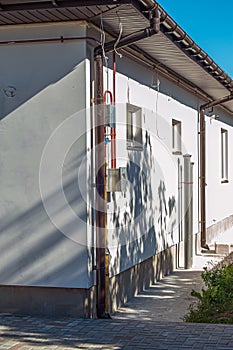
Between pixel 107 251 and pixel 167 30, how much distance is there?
3291 mm

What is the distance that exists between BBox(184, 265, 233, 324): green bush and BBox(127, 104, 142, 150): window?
2607mm

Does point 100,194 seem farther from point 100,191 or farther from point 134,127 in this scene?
point 134,127

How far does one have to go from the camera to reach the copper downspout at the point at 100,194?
8508mm

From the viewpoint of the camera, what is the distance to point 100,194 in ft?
28.2

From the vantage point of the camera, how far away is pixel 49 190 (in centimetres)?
848

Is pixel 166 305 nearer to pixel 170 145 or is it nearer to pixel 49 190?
pixel 49 190

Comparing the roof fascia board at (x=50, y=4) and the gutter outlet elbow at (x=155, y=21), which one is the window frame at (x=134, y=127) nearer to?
the gutter outlet elbow at (x=155, y=21)

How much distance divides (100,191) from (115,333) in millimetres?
1997

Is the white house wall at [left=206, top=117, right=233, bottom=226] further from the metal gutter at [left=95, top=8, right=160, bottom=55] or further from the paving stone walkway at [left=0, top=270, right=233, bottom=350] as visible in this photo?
the metal gutter at [left=95, top=8, right=160, bottom=55]

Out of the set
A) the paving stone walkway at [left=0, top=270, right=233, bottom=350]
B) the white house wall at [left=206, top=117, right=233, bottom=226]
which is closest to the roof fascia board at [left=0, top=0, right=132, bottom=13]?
the paving stone walkway at [left=0, top=270, right=233, bottom=350]

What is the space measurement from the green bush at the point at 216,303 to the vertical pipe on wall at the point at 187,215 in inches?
153

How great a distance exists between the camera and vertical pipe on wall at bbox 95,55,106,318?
8.52 meters

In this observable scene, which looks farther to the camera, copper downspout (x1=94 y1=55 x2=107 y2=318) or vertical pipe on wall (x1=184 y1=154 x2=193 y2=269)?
vertical pipe on wall (x1=184 y1=154 x2=193 y2=269)

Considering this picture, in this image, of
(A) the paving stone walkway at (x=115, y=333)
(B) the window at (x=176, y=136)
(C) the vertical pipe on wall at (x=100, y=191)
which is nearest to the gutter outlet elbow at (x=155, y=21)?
(C) the vertical pipe on wall at (x=100, y=191)
